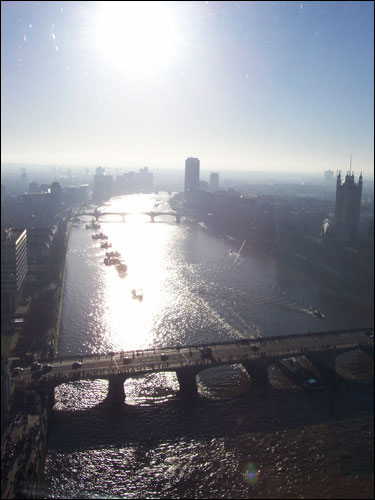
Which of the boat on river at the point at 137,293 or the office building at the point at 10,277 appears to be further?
the boat on river at the point at 137,293

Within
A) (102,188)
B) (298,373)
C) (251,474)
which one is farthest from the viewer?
(102,188)

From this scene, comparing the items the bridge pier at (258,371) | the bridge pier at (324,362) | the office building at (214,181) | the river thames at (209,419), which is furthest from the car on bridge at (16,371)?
the office building at (214,181)

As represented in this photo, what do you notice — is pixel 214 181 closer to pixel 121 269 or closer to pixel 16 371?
pixel 121 269

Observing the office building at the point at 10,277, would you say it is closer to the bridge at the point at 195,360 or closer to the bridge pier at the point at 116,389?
the bridge at the point at 195,360

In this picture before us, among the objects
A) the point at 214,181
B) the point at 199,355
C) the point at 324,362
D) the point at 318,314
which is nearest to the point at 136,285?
the point at 318,314

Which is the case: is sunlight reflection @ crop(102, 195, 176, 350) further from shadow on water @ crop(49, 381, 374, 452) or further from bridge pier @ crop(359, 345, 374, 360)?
bridge pier @ crop(359, 345, 374, 360)

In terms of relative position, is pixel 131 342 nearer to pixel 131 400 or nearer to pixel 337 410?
pixel 131 400

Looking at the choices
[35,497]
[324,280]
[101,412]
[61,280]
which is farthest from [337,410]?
[61,280]
